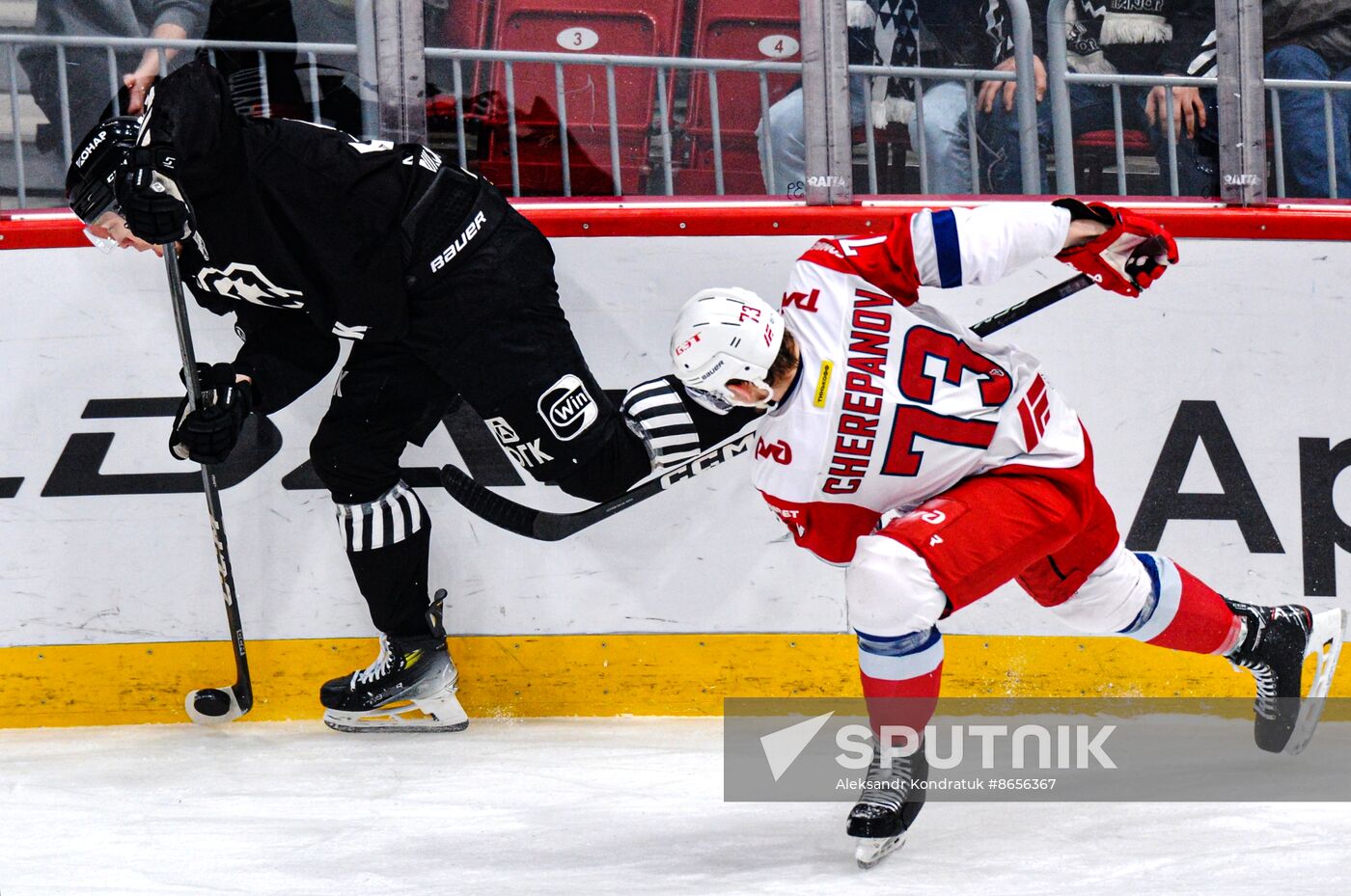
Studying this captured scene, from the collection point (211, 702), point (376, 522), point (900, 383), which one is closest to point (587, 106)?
point (376, 522)

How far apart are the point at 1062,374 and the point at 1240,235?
462 mm

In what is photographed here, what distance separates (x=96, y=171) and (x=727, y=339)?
117 cm

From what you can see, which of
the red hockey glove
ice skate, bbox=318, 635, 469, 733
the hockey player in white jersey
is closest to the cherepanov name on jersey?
the hockey player in white jersey

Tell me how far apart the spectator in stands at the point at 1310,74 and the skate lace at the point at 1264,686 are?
3.65 feet

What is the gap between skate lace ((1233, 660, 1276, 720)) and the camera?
8.05 feet

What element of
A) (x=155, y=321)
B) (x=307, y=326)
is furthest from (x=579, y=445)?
(x=155, y=321)

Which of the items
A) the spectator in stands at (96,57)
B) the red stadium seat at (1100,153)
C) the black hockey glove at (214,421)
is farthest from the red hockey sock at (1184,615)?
the spectator in stands at (96,57)

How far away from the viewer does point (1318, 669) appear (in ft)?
8.30

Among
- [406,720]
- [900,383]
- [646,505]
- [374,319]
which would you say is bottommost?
[406,720]

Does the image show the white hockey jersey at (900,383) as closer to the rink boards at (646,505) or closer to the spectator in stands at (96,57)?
the rink boards at (646,505)

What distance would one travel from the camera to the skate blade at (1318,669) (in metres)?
2.48

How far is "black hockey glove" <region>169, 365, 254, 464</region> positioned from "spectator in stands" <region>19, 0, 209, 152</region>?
2.52 ft

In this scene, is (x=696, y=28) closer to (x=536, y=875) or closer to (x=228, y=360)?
(x=228, y=360)

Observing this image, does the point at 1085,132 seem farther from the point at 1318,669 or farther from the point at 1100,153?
the point at 1318,669
